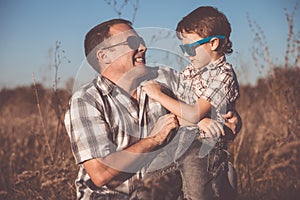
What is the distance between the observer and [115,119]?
8.82 feet

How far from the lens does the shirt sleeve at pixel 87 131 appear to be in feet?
8.32

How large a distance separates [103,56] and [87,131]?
0.63 m

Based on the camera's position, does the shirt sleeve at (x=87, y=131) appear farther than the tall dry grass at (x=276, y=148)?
No

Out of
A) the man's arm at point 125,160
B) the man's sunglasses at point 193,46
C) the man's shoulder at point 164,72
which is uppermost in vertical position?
the man's sunglasses at point 193,46

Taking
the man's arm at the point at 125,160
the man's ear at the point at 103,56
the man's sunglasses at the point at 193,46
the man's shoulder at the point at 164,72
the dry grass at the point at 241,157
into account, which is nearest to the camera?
the man's arm at the point at 125,160

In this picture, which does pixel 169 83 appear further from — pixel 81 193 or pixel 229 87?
pixel 81 193

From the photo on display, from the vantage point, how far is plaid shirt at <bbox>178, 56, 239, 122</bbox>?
2688 millimetres

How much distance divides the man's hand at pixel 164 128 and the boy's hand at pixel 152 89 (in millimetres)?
142

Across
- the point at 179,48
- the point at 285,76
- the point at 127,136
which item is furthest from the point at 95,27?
the point at 285,76

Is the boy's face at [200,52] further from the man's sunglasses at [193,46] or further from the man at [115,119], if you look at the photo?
the man at [115,119]

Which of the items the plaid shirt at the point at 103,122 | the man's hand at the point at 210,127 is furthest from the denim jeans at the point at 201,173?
the plaid shirt at the point at 103,122

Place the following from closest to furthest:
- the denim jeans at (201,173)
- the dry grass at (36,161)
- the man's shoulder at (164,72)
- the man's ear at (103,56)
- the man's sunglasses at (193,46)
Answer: the denim jeans at (201,173), the man's sunglasses at (193,46), the man's ear at (103,56), the man's shoulder at (164,72), the dry grass at (36,161)

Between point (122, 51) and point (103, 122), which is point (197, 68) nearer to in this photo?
point (122, 51)

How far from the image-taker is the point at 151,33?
3.43 meters
